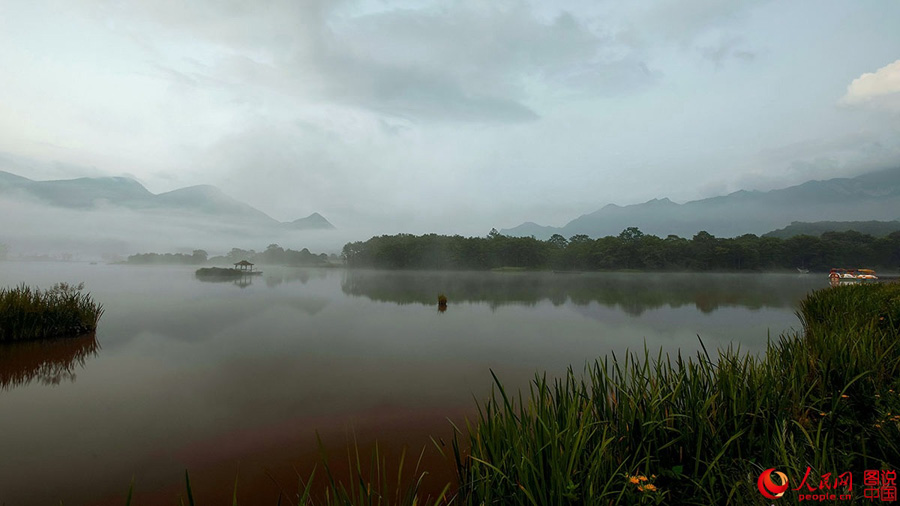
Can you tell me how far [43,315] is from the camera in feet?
31.4

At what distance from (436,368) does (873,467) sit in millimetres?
6835

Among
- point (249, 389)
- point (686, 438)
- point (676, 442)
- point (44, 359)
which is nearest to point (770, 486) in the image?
point (686, 438)

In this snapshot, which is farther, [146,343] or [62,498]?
[146,343]

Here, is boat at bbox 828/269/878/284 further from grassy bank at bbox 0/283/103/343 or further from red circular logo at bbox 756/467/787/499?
grassy bank at bbox 0/283/103/343

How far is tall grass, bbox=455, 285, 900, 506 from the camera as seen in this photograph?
86.7 inches

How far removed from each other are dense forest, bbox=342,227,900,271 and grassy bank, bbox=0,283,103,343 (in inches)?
3058

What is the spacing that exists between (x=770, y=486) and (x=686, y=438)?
0.81 metres

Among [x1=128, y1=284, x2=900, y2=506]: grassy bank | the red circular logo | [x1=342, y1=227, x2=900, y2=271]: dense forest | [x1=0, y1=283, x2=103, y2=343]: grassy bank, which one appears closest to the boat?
[x1=128, y1=284, x2=900, y2=506]: grassy bank

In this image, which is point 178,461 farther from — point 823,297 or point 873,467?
point 823,297

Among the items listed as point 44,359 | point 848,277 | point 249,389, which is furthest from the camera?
point 848,277

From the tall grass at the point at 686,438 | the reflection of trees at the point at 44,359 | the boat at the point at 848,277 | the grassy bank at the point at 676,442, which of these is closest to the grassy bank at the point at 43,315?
the reflection of trees at the point at 44,359

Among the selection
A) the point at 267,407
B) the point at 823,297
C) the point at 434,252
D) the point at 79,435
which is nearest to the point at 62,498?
the point at 79,435

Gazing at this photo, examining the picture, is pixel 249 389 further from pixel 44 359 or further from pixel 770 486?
pixel 770 486

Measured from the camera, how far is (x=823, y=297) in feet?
31.7
